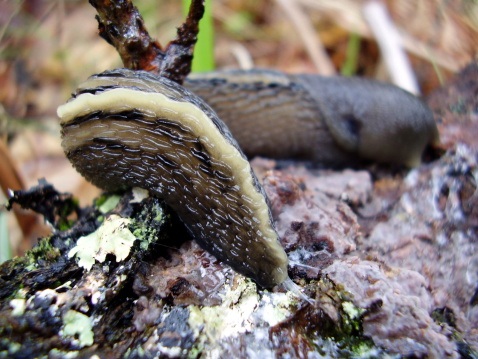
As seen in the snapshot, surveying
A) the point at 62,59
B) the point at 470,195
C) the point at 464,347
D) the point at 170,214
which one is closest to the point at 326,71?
the point at 470,195

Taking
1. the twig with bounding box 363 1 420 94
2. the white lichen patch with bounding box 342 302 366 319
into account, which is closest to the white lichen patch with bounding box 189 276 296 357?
the white lichen patch with bounding box 342 302 366 319

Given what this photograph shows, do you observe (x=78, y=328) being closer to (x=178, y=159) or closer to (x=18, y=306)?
(x=18, y=306)

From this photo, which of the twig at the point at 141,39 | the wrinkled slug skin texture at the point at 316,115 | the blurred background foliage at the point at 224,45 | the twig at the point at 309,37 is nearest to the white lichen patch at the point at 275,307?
the twig at the point at 141,39

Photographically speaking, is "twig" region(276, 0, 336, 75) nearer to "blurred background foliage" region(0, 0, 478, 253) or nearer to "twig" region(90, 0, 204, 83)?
"blurred background foliage" region(0, 0, 478, 253)

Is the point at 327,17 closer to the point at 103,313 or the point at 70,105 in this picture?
the point at 70,105

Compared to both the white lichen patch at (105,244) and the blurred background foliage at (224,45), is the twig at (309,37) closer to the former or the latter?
the blurred background foliage at (224,45)

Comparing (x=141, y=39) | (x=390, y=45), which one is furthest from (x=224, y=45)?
(x=141, y=39)
